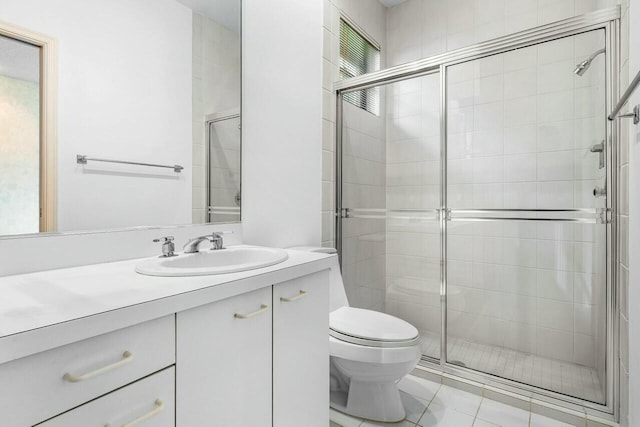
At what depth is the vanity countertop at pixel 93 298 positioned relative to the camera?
574mm

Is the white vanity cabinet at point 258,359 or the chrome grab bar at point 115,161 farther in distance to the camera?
the chrome grab bar at point 115,161

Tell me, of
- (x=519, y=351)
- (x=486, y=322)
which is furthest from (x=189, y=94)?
(x=519, y=351)

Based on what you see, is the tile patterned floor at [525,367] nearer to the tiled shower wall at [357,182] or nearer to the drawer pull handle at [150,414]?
the tiled shower wall at [357,182]

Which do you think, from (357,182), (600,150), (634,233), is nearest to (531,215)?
(600,150)

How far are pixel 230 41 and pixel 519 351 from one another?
2.21m

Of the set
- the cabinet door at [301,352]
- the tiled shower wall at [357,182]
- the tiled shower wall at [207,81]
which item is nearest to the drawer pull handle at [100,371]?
the cabinet door at [301,352]

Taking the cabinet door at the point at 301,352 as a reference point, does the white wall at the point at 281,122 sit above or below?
above

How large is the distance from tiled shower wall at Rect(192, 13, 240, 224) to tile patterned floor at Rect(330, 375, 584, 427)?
4.13ft

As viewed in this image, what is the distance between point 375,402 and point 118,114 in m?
1.63

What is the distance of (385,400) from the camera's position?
62.4 inches

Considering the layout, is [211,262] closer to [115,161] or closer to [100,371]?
[115,161]

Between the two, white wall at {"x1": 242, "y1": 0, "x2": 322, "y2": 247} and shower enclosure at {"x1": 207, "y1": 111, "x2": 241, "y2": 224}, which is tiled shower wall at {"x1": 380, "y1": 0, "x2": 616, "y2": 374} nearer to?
white wall at {"x1": 242, "y1": 0, "x2": 322, "y2": 247}

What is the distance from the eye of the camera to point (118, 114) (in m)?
1.23

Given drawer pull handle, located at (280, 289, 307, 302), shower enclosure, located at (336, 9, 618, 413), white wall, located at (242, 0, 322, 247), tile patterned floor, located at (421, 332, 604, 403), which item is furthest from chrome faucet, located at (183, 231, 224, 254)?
tile patterned floor, located at (421, 332, 604, 403)
